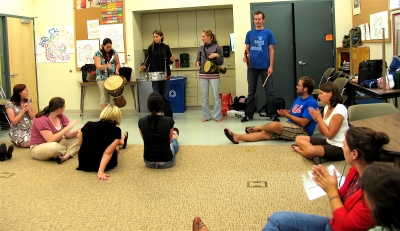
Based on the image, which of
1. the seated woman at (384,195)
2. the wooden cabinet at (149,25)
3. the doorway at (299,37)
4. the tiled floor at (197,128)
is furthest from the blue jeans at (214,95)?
the seated woman at (384,195)

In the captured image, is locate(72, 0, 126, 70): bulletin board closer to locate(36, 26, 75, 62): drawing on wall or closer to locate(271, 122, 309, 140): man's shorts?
locate(36, 26, 75, 62): drawing on wall

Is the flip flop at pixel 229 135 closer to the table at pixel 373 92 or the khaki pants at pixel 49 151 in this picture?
the table at pixel 373 92

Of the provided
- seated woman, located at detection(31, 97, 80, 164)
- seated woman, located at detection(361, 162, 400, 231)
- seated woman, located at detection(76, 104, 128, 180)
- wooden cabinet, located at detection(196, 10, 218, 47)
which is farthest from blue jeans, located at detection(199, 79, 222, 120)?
seated woman, located at detection(361, 162, 400, 231)

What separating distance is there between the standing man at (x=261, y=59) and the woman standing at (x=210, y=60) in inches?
18.8

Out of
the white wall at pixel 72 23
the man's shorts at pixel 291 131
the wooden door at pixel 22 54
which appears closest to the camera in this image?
the man's shorts at pixel 291 131

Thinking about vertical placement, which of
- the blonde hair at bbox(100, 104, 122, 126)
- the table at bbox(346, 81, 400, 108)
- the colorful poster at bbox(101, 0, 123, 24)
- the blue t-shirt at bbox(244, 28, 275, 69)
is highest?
the colorful poster at bbox(101, 0, 123, 24)

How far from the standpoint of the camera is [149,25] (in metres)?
9.18

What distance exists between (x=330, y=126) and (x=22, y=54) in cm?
655

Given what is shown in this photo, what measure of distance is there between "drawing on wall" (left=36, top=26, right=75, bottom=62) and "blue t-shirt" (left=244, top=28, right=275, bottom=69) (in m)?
3.85

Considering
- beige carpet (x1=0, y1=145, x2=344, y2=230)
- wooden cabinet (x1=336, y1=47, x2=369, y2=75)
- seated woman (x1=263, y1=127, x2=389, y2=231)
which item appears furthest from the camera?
wooden cabinet (x1=336, y1=47, x2=369, y2=75)

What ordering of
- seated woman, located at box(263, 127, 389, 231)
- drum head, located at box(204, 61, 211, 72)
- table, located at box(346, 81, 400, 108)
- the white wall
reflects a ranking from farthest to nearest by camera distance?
the white wall, drum head, located at box(204, 61, 211, 72), table, located at box(346, 81, 400, 108), seated woman, located at box(263, 127, 389, 231)

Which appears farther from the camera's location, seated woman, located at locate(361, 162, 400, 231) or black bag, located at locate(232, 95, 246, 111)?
black bag, located at locate(232, 95, 246, 111)

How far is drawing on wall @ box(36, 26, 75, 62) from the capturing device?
881 centimetres

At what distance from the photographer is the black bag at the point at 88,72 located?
8.48m
